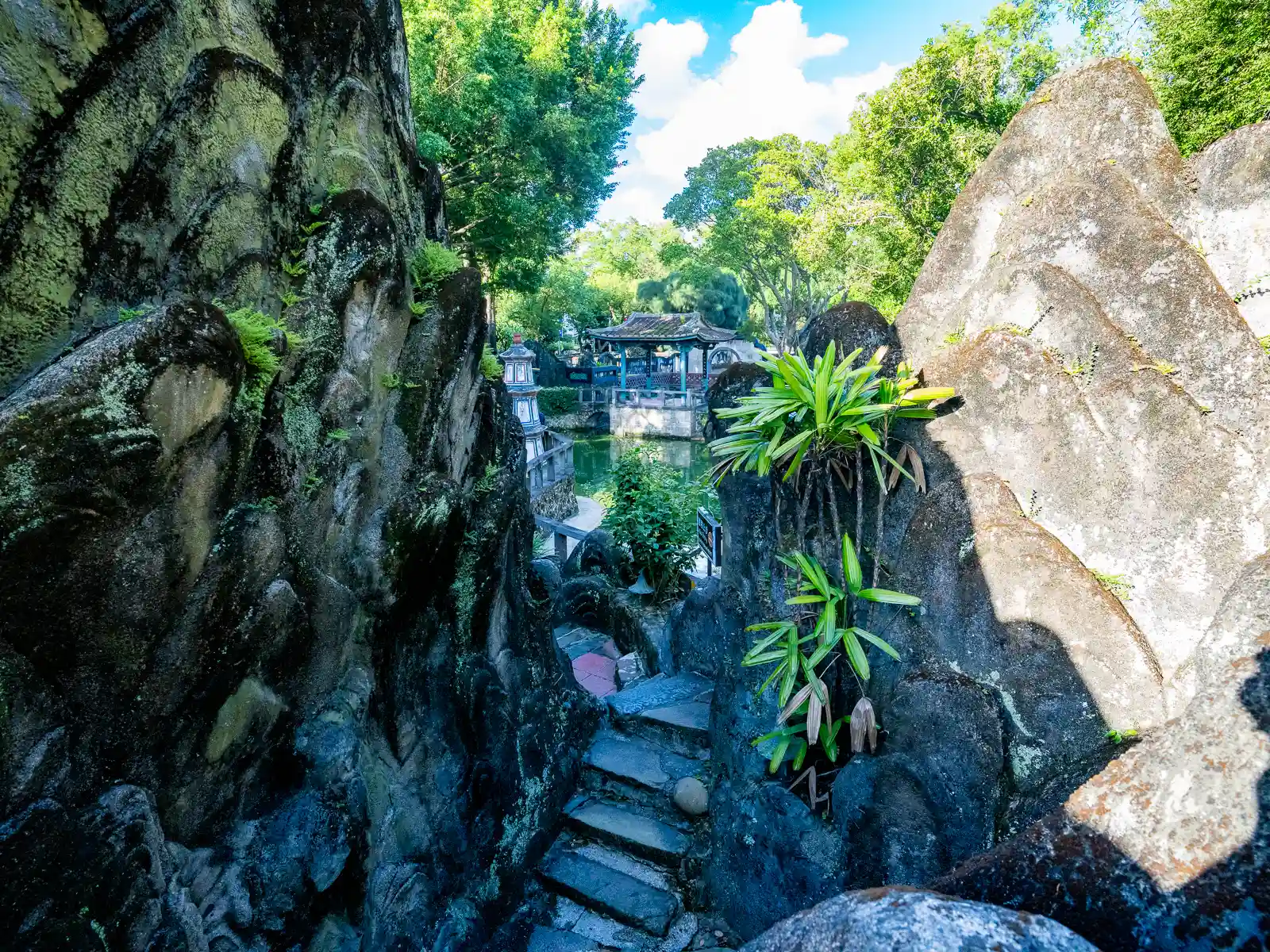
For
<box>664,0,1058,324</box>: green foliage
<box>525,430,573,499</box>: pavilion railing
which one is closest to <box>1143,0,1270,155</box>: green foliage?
<box>664,0,1058,324</box>: green foliage

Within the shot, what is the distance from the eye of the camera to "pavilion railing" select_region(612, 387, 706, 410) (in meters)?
29.3

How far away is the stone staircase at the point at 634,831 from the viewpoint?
170 inches

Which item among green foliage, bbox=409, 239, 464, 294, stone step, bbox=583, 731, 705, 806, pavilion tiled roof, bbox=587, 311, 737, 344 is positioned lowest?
stone step, bbox=583, 731, 705, 806

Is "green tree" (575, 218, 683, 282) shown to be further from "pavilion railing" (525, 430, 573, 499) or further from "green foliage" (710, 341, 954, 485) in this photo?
"green foliage" (710, 341, 954, 485)

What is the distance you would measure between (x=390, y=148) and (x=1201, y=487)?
4422 millimetres

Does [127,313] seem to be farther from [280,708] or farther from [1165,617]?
[1165,617]

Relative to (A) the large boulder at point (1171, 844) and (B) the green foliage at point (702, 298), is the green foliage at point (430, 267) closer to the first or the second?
(A) the large boulder at point (1171, 844)

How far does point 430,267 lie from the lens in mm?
3857

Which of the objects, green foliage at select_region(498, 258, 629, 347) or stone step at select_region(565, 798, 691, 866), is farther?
green foliage at select_region(498, 258, 629, 347)

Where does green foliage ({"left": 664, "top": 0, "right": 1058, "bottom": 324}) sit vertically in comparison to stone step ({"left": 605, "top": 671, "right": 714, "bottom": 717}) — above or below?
above

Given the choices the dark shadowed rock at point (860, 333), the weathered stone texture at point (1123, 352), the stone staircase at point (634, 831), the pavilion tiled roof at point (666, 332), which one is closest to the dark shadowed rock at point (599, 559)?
the stone staircase at point (634, 831)

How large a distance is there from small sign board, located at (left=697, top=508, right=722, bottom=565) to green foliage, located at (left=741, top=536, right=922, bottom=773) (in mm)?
4126

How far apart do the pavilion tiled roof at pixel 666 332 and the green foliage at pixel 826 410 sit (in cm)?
2547

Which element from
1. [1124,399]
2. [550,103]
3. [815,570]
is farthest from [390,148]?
[550,103]
